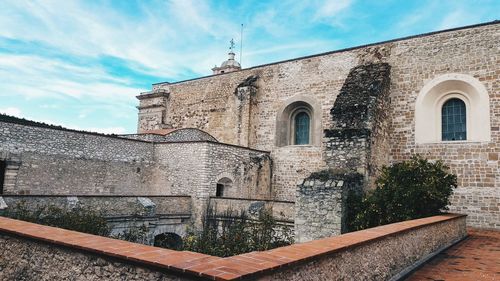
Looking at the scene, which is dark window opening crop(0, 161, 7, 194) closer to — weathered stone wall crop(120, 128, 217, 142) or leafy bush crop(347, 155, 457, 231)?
weathered stone wall crop(120, 128, 217, 142)

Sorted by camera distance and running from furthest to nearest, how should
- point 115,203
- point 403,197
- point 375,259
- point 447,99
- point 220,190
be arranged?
1. point 220,190
2. point 447,99
3. point 115,203
4. point 403,197
5. point 375,259

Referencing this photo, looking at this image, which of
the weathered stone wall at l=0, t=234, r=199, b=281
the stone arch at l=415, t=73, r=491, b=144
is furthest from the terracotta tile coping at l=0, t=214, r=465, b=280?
the stone arch at l=415, t=73, r=491, b=144

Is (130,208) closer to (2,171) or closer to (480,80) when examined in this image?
(2,171)

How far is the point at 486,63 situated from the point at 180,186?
39.7 ft

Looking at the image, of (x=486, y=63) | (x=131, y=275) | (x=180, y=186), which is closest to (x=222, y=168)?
(x=180, y=186)

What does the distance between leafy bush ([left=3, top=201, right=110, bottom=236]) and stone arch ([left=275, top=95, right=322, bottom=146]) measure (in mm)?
9578

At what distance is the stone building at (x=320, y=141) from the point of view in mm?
11812

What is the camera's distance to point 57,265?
3539 mm

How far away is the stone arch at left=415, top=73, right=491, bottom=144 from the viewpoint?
1237 cm

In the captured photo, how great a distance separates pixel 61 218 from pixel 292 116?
11.3 m

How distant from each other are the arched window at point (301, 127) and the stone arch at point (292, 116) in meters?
0.14

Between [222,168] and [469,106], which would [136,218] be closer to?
[222,168]

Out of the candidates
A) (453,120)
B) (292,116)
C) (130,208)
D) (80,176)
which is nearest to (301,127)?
(292,116)

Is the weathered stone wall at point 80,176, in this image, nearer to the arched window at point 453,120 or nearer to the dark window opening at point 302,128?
the dark window opening at point 302,128
